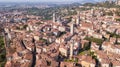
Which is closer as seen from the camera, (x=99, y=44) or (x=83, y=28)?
(x=99, y=44)

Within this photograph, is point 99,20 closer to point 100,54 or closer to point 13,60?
point 100,54

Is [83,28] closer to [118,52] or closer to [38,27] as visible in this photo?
[38,27]

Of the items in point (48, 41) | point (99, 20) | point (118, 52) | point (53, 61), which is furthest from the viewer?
point (99, 20)

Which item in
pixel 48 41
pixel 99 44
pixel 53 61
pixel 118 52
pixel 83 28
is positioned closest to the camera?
pixel 53 61

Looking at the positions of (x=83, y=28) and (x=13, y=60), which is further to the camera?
(x=83, y=28)

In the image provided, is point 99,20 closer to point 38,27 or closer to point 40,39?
point 38,27

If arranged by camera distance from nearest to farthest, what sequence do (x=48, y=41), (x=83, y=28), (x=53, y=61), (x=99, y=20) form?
(x=53, y=61), (x=48, y=41), (x=83, y=28), (x=99, y=20)

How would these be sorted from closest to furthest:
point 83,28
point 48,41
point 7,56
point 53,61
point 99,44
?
point 53,61
point 7,56
point 99,44
point 48,41
point 83,28

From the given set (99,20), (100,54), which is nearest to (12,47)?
(100,54)

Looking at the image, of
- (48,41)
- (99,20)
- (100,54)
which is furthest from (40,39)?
(99,20)
